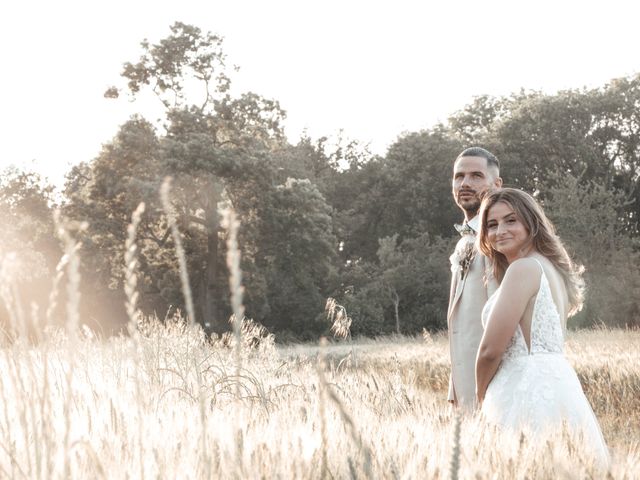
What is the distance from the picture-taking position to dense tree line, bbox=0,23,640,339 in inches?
1132

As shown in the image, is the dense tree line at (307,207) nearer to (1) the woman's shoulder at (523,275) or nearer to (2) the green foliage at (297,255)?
(2) the green foliage at (297,255)

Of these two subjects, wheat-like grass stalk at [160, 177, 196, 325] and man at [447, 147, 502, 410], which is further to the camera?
man at [447, 147, 502, 410]

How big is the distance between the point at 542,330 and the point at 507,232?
54 cm

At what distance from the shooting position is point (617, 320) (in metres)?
29.0

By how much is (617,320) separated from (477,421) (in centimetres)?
2813

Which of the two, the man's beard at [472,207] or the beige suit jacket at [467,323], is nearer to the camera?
the beige suit jacket at [467,323]

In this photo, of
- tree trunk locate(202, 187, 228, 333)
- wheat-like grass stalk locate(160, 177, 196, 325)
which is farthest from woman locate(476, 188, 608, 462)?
tree trunk locate(202, 187, 228, 333)

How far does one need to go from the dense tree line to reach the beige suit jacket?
20491 mm

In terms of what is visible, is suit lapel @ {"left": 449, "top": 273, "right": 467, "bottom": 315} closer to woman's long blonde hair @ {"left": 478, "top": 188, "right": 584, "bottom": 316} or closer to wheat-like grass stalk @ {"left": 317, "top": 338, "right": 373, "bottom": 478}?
woman's long blonde hair @ {"left": 478, "top": 188, "right": 584, "bottom": 316}

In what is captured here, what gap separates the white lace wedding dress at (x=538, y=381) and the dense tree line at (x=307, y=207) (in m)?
21.3

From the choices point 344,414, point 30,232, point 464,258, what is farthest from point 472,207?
point 30,232

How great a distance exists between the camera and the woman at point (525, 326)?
383 cm

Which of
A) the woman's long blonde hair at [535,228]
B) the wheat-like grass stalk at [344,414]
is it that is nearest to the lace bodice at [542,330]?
the woman's long blonde hair at [535,228]

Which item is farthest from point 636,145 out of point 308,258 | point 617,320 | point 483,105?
point 308,258
